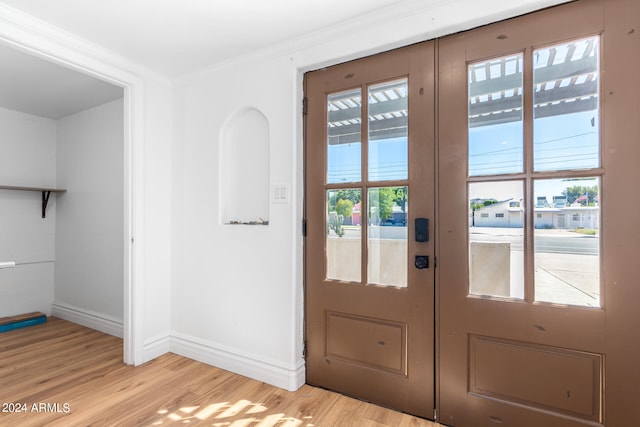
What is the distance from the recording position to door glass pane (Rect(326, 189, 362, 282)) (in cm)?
200

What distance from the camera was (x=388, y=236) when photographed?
1903 millimetres

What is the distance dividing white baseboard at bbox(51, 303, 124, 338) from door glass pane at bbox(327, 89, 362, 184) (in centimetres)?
272

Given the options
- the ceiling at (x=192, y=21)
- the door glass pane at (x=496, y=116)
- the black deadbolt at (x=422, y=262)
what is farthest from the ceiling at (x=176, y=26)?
the black deadbolt at (x=422, y=262)

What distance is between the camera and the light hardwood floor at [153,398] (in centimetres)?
178

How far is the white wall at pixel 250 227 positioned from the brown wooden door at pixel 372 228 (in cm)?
11

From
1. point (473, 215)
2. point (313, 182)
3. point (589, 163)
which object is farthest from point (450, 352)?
point (313, 182)

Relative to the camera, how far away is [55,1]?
1.74 m

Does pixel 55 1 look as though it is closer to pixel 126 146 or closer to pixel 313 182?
pixel 126 146

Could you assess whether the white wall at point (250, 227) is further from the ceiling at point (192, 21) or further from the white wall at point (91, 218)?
the white wall at point (91, 218)

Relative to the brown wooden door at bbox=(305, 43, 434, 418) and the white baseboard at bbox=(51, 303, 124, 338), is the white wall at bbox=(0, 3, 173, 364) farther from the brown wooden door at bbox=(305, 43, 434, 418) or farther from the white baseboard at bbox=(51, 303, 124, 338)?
the brown wooden door at bbox=(305, 43, 434, 418)

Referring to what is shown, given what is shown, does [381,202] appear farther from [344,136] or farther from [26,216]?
[26,216]

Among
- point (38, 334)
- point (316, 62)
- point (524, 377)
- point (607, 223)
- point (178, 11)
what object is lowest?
point (38, 334)

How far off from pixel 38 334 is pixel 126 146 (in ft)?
7.56

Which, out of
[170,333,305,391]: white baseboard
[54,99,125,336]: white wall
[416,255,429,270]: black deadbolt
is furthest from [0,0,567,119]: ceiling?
[170,333,305,391]: white baseboard
